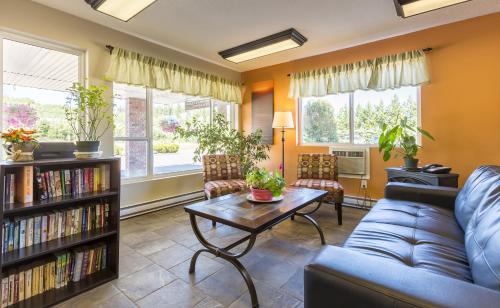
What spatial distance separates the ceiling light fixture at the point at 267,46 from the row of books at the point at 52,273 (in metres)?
2.99

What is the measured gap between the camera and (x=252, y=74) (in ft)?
15.9

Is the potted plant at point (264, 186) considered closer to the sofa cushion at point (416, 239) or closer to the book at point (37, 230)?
the sofa cushion at point (416, 239)

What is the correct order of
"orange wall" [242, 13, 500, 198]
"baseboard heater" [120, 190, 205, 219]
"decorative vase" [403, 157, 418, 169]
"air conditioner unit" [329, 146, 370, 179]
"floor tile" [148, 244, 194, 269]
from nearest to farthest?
"floor tile" [148, 244, 194, 269] → "orange wall" [242, 13, 500, 198] → "decorative vase" [403, 157, 418, 169] → "baseboard heater" [120, 190, 205, 219] → "air conditioner unit" [329, 146, 370, 179]

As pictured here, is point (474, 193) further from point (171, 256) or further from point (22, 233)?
point (22, 233)

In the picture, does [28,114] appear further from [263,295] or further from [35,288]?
[263,295]

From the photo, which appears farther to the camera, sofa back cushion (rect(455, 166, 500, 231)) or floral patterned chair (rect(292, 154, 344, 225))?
floral patterned chair (rect(292, 154, 344, 225))

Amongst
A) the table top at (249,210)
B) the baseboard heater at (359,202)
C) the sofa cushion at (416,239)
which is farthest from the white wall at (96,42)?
the sofa cushion at (416,239)

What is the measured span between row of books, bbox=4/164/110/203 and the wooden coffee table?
0.75 metres

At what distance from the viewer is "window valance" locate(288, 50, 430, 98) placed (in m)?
3.17

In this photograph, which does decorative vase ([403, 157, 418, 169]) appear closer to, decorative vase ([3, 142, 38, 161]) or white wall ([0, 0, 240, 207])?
white wall ([0, 0, 240, 207])

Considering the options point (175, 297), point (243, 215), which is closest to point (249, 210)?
point (243, 215)

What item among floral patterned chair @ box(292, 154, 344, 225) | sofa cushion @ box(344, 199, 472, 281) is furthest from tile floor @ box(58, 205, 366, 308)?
sofa cushion @ box(344, 199, 472, 281)

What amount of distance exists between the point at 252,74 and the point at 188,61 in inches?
54.7

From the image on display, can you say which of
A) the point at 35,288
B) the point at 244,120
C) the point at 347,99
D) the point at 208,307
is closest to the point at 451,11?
the point at 347,99
